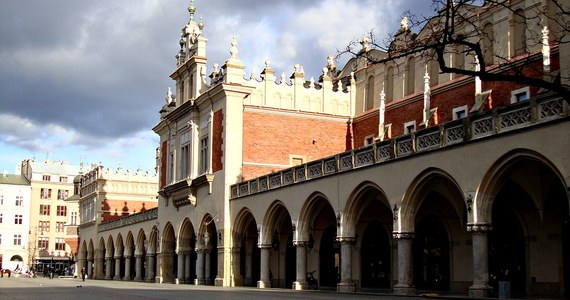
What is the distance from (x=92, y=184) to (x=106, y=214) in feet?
14.9

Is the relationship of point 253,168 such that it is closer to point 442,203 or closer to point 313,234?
point 313,234

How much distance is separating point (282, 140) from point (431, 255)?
13113mm

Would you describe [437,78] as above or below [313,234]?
above

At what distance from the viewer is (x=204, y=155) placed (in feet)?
153

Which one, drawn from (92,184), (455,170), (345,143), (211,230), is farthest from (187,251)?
(92,184)

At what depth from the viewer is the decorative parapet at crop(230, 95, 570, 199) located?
21.9 m

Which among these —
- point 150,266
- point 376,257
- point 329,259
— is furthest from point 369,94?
point 150,266

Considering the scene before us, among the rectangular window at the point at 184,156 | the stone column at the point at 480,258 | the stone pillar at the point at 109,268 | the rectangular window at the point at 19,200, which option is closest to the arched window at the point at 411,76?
the rectangular window at the point at 184,156

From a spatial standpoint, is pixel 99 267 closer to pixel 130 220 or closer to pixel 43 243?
pixel 130 220

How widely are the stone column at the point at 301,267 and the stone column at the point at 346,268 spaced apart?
370 cm

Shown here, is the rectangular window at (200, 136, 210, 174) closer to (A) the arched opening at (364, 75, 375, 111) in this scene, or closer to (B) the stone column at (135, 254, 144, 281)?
(A) the arched opening at (364, 75, 375, 111)

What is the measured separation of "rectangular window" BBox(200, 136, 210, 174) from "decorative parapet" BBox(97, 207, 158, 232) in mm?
11273

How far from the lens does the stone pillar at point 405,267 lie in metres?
27.8

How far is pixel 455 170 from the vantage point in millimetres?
25391
